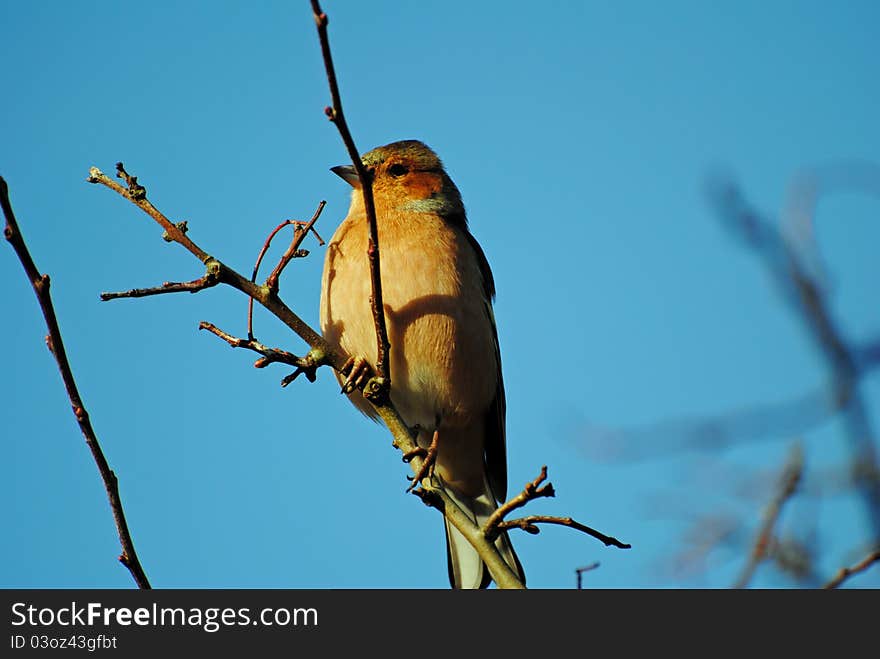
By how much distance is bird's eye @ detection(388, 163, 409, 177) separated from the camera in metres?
7.01

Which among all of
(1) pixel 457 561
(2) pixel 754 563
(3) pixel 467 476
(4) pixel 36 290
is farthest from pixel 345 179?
(2) pixel 754 563

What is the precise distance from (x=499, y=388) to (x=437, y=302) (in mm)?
1060

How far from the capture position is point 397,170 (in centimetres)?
703

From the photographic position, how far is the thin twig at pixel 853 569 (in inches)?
76.4

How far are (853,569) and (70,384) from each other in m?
2.25

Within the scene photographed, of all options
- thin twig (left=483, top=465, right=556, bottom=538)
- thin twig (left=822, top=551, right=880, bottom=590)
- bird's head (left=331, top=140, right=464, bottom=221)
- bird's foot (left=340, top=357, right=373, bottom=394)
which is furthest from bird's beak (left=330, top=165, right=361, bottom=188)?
thin twig (left=822, top=551, right=880, bottom=590)

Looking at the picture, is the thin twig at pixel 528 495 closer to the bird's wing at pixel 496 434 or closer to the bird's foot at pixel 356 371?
the bird's foot at pixel 356 371

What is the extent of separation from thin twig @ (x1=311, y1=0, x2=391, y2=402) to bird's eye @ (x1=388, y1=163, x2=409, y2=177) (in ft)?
9.80

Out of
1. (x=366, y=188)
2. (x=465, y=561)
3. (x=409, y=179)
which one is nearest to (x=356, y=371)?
(x=366, y=188)

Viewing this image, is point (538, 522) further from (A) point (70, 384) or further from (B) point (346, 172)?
(B) point (346, 172)

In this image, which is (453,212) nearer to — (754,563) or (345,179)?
(345,179)

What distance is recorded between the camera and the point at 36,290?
274 centimetres

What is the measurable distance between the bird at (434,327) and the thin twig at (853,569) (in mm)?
3079

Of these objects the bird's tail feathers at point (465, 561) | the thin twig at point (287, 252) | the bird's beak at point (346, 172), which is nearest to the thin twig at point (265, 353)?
the thin twig at point (287, 252)
